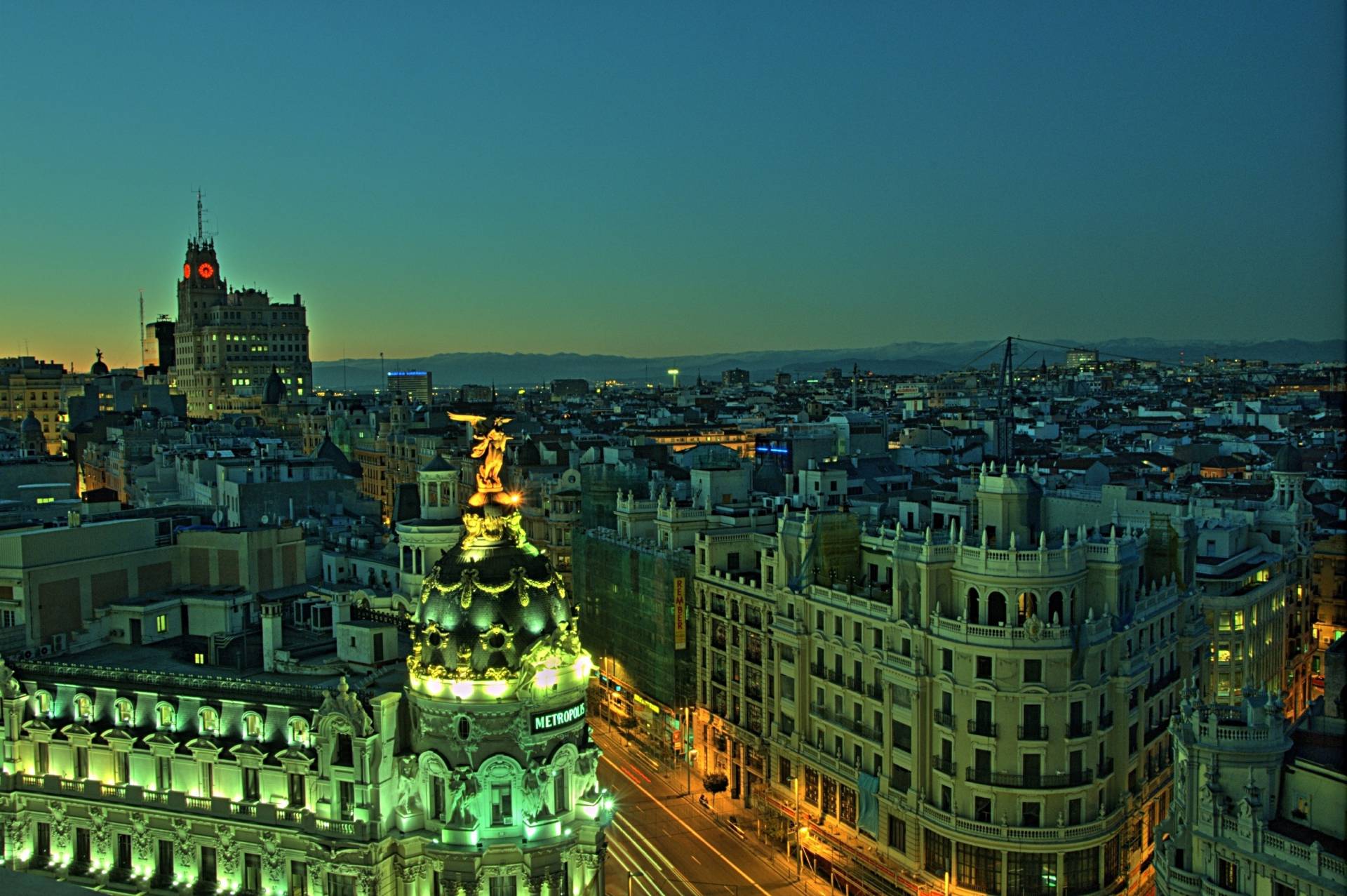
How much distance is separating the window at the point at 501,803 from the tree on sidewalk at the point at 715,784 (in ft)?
90.4

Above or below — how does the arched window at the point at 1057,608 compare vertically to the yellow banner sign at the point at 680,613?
above

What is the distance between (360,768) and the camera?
51.6 metres

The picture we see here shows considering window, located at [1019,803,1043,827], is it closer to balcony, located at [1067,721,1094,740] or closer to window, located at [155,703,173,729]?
balcony, located at [1067,721,1094,740]

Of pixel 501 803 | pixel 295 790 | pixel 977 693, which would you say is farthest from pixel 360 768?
pixel 977 693

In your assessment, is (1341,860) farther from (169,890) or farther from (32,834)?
(32,834)

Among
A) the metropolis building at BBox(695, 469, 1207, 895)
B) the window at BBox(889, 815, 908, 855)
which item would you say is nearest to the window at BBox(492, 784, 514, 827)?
the metropolis building at BBox(695, 469, 1207, 895)

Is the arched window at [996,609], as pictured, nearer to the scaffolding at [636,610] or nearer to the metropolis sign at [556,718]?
the metropolis sign at [556,718]

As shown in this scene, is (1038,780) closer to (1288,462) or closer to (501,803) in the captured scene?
(501,803)

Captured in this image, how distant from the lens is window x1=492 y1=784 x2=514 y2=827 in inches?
2031

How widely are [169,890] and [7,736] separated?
37.2 feet

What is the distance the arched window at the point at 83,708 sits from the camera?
2222 inches

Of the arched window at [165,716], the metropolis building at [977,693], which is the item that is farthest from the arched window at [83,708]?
the metropolis building at [977,693]

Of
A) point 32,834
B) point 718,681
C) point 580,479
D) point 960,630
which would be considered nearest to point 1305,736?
point 960,630

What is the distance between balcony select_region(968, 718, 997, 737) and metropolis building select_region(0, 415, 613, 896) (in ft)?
60.3
